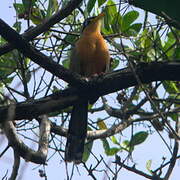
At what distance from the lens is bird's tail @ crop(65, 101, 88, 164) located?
472 cm

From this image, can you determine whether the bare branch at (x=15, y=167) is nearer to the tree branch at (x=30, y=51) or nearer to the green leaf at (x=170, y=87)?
the tree branch at (x=30, y=51)

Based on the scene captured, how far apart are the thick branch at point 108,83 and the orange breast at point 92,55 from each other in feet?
6.70

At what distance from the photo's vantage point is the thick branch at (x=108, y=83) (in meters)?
3.40

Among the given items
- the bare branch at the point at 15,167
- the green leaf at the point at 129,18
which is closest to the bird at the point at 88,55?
the green leaf at the point at 129,18

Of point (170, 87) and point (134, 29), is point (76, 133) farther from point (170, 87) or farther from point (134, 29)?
point (134, 29)

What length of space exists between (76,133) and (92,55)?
50.0 inches

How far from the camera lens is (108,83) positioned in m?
3.52

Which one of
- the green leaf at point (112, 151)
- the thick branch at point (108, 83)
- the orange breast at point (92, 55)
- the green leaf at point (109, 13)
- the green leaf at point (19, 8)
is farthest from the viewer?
the orange breast at point (92, 55)

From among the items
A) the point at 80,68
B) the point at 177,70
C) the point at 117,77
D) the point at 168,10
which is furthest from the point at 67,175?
the point at 80,68

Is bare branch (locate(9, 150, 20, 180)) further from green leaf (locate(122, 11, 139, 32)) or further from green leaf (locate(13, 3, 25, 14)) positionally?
green leaf (locate(122, 11, 139, 32))

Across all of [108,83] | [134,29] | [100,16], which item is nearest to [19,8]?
[100,16]

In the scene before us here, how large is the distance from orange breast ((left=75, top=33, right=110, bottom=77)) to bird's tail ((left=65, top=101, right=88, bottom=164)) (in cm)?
86

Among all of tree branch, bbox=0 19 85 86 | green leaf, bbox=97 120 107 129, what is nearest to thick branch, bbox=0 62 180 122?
tree branch, bbox=0 19 85 86

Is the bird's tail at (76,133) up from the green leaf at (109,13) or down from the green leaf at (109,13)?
down
